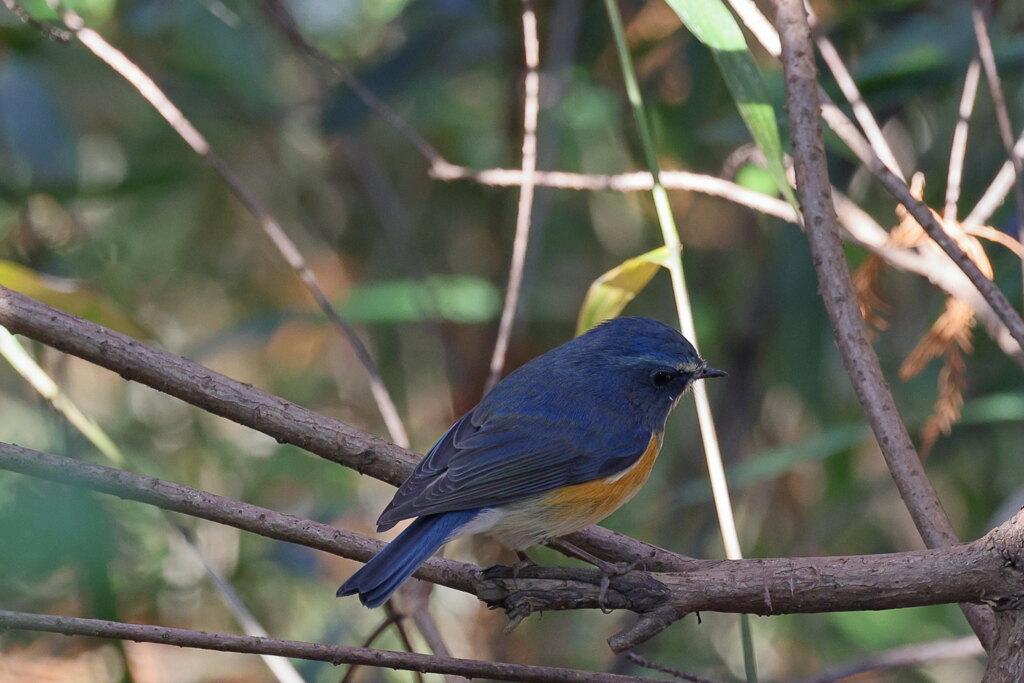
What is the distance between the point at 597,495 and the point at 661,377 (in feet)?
1.78

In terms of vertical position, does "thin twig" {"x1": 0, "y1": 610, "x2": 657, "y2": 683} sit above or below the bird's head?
below

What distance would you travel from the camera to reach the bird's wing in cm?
228

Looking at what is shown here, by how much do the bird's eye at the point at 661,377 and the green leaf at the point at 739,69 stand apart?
79cm

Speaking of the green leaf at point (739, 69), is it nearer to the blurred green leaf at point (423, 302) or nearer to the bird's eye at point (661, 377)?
the bird's eye at point (661, 377)

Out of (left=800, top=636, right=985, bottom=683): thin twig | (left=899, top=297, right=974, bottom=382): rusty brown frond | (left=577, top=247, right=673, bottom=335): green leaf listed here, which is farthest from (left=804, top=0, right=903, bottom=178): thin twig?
(left=800, top=636, right=985, bottom=683): thin twig

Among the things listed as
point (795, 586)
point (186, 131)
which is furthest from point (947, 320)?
point (186, 131)

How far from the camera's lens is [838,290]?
2086 millimetres

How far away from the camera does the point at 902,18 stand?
3.80 meters

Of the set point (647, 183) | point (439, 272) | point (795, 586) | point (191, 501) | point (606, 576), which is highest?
point (439, 272)

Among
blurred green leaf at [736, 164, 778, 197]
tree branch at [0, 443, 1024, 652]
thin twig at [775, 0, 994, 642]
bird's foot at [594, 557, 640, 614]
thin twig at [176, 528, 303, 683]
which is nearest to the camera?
tree branch at [0, 443, 1024, 652]

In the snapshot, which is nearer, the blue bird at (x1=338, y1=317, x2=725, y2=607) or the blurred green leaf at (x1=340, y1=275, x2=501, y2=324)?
A: the blue bird at (x1=338, y1=317, x2=725, y2=607)

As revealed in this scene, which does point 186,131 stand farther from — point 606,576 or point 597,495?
point 606,576

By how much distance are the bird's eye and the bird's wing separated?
0.53ft

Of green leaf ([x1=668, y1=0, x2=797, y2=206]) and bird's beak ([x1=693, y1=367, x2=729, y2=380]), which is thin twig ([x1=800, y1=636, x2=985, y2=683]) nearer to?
bird's beak ([x1=693, y1=367, x2=729, y2=380])
